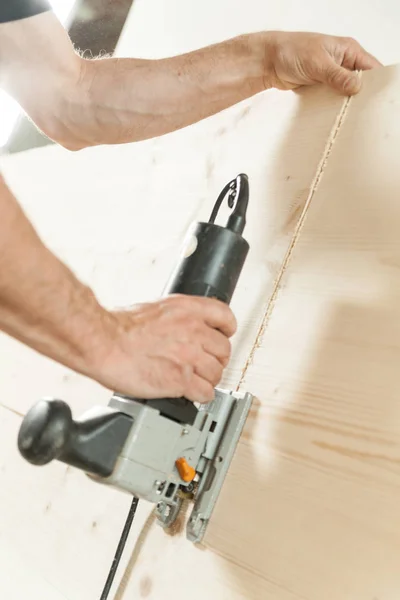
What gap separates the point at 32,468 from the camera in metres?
1.10

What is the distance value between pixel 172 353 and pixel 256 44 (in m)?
0.56

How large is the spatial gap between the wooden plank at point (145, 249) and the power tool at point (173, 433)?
60 millimetres

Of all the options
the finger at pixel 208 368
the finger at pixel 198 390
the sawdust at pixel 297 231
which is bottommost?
the finger at pixel 198 390

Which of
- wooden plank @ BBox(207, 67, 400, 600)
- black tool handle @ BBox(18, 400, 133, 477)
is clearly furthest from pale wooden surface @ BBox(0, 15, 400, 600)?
black tool handle @ BBox(18, 400, 133, 477)

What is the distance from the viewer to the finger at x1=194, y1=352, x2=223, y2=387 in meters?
0.71

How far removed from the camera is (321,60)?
85 cm

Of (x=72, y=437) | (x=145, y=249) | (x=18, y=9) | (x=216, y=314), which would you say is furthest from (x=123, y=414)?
(x=18, y=9)

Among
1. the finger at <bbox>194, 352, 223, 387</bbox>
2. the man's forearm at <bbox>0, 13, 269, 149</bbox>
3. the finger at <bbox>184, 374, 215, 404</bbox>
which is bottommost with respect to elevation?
the finger at <bbox>184, 374, 215, 404</bbox>

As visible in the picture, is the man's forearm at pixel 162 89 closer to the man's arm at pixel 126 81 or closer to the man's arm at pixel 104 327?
the man's arm at pixel 126 81

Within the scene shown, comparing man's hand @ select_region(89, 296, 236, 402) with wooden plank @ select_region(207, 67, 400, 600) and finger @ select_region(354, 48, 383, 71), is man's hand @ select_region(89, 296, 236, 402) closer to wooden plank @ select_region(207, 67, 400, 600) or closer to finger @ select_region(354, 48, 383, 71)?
wooden plank @ select_region(207, 67, 400, 600)

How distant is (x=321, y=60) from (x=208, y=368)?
488 mm

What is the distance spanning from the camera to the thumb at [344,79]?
82cm

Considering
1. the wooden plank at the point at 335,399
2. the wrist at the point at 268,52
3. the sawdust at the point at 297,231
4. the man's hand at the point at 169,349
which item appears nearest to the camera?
the wooden plank at the point at 335,399

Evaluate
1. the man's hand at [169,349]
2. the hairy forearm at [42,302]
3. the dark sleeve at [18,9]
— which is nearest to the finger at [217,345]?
the man's hand at [169,349]
